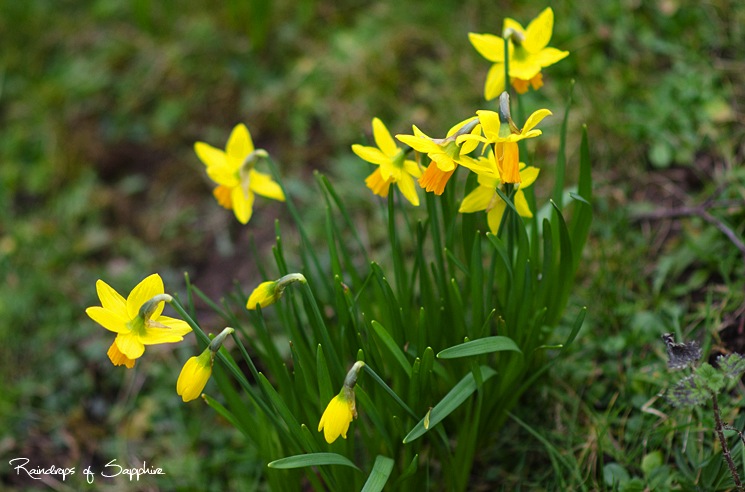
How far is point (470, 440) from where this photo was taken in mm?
1569

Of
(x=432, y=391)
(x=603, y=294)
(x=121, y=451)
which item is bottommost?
(x=121, y=451)

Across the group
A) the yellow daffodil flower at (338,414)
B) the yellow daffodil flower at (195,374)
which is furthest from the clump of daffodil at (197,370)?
the yellow daffodil flower at (338,414)

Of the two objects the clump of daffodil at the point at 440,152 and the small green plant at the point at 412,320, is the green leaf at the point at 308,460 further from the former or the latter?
the clump of daffodil at the point at 440,152

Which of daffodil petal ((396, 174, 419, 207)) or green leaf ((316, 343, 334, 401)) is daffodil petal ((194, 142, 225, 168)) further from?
green leaf ((316, 343, 334, 401))

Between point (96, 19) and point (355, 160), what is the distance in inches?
74.6

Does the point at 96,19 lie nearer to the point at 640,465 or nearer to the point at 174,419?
the point at 174,419

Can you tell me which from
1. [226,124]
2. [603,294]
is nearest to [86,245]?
[226,124]

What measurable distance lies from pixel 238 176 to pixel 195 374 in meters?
0.57

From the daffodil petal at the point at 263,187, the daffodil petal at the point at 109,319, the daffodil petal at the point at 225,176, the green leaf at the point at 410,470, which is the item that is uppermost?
the daffodil petal at the point at 225,176

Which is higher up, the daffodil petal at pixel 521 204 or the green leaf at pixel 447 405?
the daffodil petal at pixel 521 204

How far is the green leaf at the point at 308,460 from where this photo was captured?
130cm

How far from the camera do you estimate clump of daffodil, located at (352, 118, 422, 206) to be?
4.83 feet

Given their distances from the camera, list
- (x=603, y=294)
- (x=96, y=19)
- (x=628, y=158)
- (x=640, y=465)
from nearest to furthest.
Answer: (x=640, y=465) → (x=603, y=294) → (x=628, y=158) → (x=96, y=19)

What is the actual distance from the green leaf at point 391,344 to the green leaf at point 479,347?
0.09m
